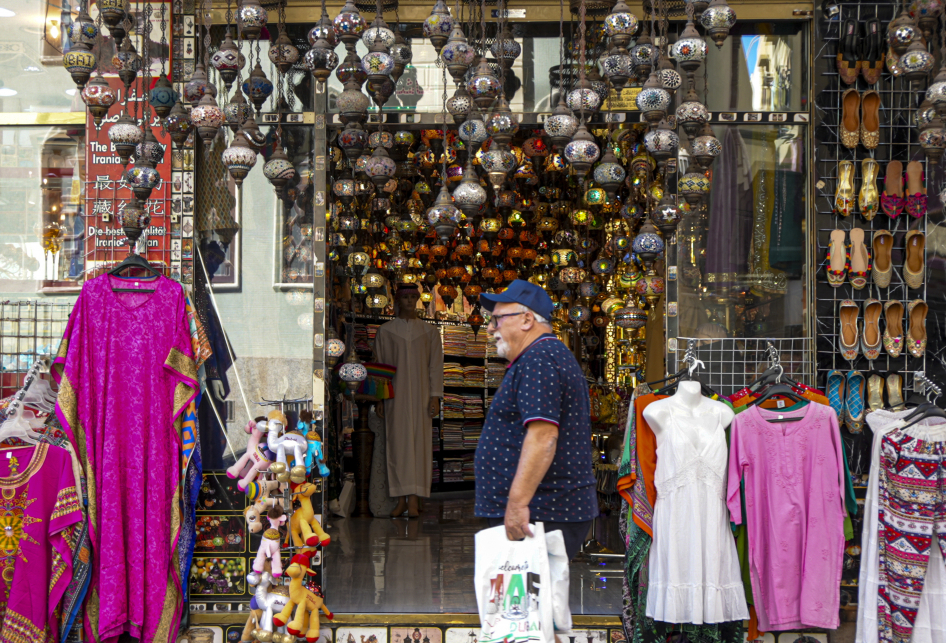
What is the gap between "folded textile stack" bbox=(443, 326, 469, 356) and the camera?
9188 millimetres

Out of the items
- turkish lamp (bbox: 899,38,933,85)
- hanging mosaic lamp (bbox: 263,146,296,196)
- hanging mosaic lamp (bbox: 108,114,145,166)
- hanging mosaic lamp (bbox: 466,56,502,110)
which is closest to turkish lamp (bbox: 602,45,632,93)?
hanging mosaic lamp (bbox: 466,56,502,110)

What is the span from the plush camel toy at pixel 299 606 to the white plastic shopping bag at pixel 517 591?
4.02 ft

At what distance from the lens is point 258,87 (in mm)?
4535

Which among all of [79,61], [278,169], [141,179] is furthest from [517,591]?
[79,61]

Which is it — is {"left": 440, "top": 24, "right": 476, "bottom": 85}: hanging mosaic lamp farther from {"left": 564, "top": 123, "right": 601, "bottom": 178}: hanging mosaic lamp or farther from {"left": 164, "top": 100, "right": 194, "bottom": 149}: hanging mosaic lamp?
{"left": 164, "top": 100, "right": 194, "bottom": 149}: hanging mosaic lamp

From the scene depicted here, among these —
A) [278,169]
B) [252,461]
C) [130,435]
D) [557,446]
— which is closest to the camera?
[557,446]

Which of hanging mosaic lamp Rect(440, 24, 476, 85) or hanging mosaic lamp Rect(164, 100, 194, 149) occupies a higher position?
hanging mosaic lamp Rect(440, 24, 476, 85)

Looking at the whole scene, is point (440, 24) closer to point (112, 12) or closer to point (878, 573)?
point (112, 12)

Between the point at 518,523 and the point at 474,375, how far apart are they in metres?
6.27

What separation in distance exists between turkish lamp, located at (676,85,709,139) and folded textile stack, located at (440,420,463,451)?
5.39m

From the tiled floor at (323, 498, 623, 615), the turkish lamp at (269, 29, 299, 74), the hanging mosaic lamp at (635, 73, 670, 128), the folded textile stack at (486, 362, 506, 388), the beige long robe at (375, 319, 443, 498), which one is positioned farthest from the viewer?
the folded textile stack at (486, 362, 506, 388)

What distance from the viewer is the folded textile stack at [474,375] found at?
927cm

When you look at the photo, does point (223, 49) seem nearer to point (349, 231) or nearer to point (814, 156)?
point (349, 231)

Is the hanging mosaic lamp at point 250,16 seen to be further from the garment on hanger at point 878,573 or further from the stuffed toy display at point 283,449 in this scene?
the garment on hanger at point 878,573
